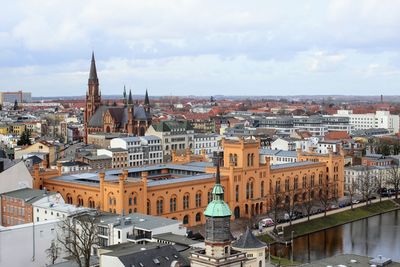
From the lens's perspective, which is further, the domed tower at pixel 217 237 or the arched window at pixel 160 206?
the arched window at pixel 160 206

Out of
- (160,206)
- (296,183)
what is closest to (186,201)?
(160,206)

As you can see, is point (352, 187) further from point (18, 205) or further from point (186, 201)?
point (18, 205)

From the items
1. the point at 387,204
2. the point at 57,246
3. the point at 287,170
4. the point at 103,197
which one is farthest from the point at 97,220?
the point at 387,204

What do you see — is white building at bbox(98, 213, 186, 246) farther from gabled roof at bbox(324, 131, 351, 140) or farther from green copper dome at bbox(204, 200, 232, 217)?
gabled roof at bbox(324, 131, 351, 140)

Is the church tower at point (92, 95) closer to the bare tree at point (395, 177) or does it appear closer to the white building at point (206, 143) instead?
the white building at point (206, 143)

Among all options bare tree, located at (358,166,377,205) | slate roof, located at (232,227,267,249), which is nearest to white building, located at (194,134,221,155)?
bare tree, located at (358,166,377,205)

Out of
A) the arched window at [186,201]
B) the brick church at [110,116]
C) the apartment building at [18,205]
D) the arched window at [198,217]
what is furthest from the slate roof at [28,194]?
the brick church at [110,116]

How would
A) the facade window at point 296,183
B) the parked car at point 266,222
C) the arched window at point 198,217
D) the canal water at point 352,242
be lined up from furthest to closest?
the facade window at point 296,183
the arched window at point 198,217
the parked car at point 266,222
the canal water at point 352,242
